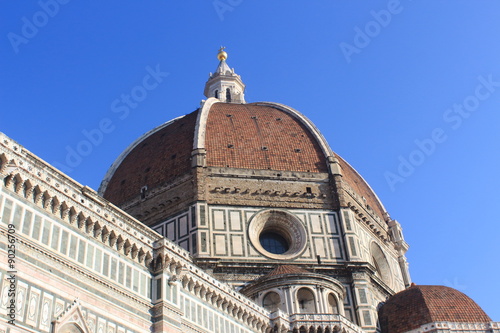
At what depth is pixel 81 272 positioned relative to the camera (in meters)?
18.2

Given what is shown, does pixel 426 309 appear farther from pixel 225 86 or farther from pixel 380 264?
pixel 225 86

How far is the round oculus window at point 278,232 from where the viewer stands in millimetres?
33344

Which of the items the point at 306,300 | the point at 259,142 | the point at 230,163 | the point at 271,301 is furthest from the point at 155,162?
the point at 306,300

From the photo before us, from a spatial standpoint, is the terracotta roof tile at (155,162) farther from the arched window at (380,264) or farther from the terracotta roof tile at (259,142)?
the arched window at (380,264)

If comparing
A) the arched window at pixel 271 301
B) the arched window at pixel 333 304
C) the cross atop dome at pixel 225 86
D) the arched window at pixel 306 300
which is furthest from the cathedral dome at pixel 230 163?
the cross atop dome at pixel 225 86

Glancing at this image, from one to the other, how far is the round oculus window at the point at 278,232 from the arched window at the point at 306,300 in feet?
14.9

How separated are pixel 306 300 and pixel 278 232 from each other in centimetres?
685

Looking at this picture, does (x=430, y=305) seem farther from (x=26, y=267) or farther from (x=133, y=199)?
(x=26, y=267)

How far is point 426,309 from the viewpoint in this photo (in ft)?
97.8

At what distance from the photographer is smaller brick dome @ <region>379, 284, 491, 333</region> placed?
2953cm

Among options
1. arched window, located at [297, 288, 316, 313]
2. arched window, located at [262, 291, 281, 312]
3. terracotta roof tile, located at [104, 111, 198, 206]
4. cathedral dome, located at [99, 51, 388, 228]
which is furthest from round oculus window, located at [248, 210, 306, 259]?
terracotta roof tile, located at [104, 111, 198, 206]

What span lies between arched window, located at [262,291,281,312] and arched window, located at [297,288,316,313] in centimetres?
98

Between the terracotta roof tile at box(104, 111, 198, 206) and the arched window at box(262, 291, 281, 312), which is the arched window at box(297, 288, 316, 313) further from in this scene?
the terracotta roof tile at box(104, 111, 198, 206)

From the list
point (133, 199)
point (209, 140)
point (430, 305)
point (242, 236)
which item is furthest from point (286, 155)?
point (430, 305)
